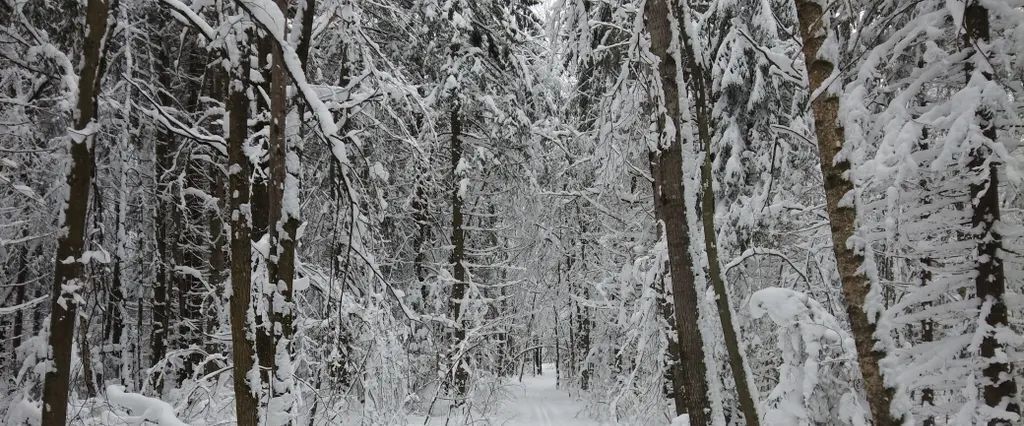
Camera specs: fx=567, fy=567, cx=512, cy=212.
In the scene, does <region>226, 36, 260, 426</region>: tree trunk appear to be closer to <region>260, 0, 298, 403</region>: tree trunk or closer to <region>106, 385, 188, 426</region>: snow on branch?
<region>260, 0, 298, 403</region>: tree trunk

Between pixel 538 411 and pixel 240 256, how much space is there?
15.4 metres

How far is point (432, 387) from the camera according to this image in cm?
1549

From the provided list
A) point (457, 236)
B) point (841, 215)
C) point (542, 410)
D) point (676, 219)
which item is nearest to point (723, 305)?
point (676, 219)

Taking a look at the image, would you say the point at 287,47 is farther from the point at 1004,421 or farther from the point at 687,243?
the point at 1004,421

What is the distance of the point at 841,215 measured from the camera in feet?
14.8

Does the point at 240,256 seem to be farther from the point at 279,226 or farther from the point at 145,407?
the point at 145,407

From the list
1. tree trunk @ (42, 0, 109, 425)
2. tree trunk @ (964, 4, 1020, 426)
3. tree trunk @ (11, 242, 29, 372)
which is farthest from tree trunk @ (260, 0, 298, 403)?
tree trunk @ (11, 242, 29, 372)

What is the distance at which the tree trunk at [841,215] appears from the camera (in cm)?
433

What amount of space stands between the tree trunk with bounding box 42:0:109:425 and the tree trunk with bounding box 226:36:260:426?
1.07 m

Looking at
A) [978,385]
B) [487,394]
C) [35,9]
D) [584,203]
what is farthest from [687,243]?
[584,203]

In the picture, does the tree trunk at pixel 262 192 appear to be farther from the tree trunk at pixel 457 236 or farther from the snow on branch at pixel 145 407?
the tree trunk at pixel 457 236

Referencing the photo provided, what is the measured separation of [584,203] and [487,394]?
749cm

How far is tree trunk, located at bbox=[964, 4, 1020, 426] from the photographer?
476 cm

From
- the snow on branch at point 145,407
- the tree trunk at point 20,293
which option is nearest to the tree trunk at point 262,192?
the snow on branch at point 145,407
